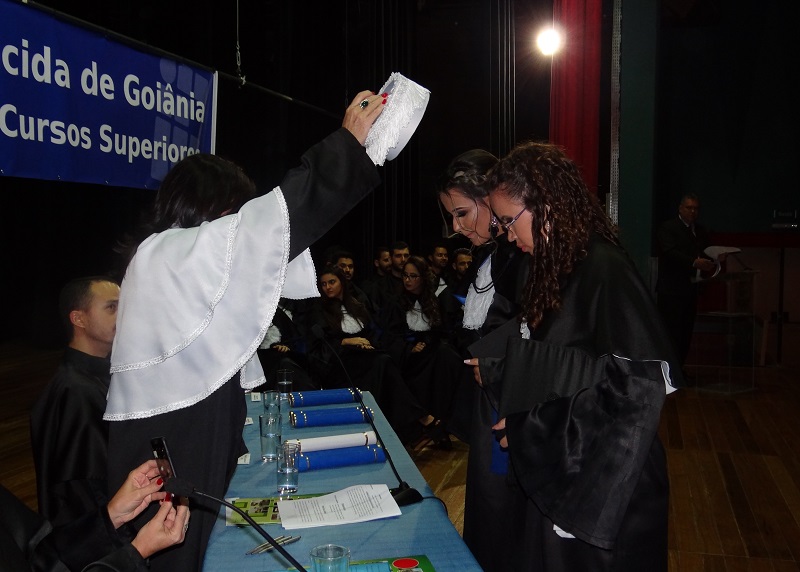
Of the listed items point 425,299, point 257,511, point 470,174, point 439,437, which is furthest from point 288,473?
point 425,299

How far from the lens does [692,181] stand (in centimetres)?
1092

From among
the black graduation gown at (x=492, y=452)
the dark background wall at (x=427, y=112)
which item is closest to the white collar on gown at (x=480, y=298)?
the black graduation gown at (x=492, y=452)

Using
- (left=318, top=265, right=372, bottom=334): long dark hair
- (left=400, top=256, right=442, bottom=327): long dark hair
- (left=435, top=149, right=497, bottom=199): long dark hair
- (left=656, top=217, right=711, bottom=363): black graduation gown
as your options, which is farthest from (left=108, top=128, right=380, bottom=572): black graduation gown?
(left=656, top=217, right=711, bottom=363): black graduation gown

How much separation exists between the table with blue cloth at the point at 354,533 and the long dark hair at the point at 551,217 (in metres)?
0.52

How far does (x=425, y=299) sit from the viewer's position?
606 cm

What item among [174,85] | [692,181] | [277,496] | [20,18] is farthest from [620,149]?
[692,181]

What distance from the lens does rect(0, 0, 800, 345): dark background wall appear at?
4.93m

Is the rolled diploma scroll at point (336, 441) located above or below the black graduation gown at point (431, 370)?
above

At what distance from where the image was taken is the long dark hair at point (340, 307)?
18.2 feet

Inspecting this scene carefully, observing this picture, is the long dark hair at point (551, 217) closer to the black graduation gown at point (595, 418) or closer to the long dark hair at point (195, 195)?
→ the black graduation gown at point (595, 418)

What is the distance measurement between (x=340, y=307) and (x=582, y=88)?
2422 millimetres

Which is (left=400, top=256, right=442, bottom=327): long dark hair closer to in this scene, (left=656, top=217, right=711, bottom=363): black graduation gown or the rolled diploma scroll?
(left=656, top=217, right=711, bottom=363): black graduation gown

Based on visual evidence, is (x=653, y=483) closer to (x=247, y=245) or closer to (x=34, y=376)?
(x=247, y=245)

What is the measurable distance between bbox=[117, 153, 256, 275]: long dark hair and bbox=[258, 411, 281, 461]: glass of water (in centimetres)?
72
